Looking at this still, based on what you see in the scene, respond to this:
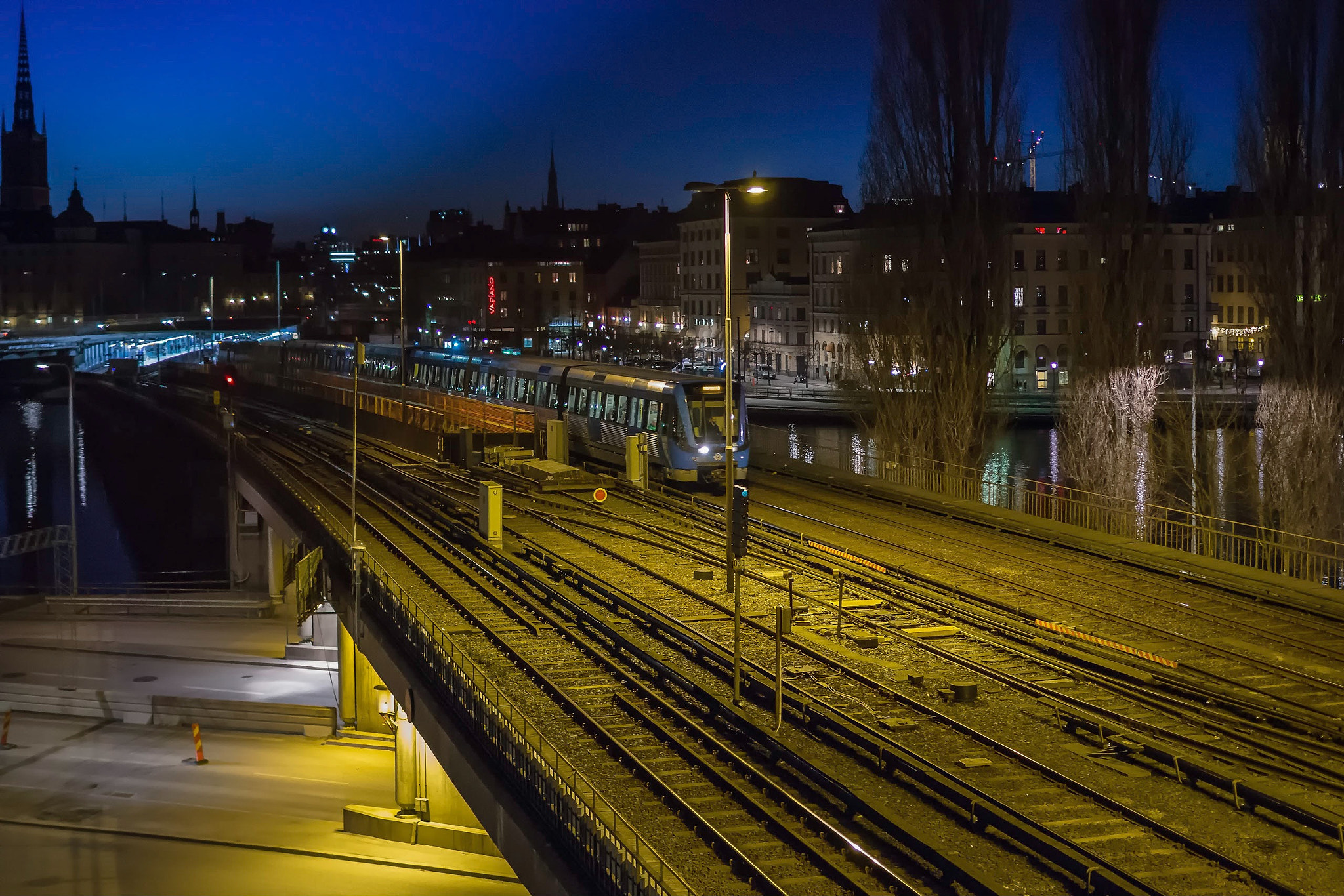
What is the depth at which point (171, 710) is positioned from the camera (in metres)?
29.7

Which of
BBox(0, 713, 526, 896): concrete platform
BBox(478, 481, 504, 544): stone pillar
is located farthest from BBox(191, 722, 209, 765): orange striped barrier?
BBox(478, 481, 504, 544): stone pillar

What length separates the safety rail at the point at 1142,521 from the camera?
2264cm

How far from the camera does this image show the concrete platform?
67.9ft

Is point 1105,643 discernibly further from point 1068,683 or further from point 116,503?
point 116,503

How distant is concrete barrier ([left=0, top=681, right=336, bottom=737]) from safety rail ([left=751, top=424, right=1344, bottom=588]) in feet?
45.6

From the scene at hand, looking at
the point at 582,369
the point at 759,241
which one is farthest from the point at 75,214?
the point at 582,369

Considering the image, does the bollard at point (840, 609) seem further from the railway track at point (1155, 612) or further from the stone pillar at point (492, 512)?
the stone pillar at point (492, 512)

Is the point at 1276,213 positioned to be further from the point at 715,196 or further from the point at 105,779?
the point at 715,196

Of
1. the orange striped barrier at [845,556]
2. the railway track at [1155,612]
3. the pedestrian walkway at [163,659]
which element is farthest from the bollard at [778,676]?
the pedestrian walkway at [163,659]

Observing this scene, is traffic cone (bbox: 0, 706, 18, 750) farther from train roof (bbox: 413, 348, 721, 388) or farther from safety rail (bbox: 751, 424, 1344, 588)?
safety rail (bbox: 751, 424, 1344, 588)

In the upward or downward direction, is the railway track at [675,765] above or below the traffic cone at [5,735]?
above

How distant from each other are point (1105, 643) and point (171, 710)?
67.7ft

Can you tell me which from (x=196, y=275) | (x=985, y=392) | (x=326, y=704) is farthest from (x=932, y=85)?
(x=196, y=275)

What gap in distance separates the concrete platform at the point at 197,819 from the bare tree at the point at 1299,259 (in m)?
18.5
